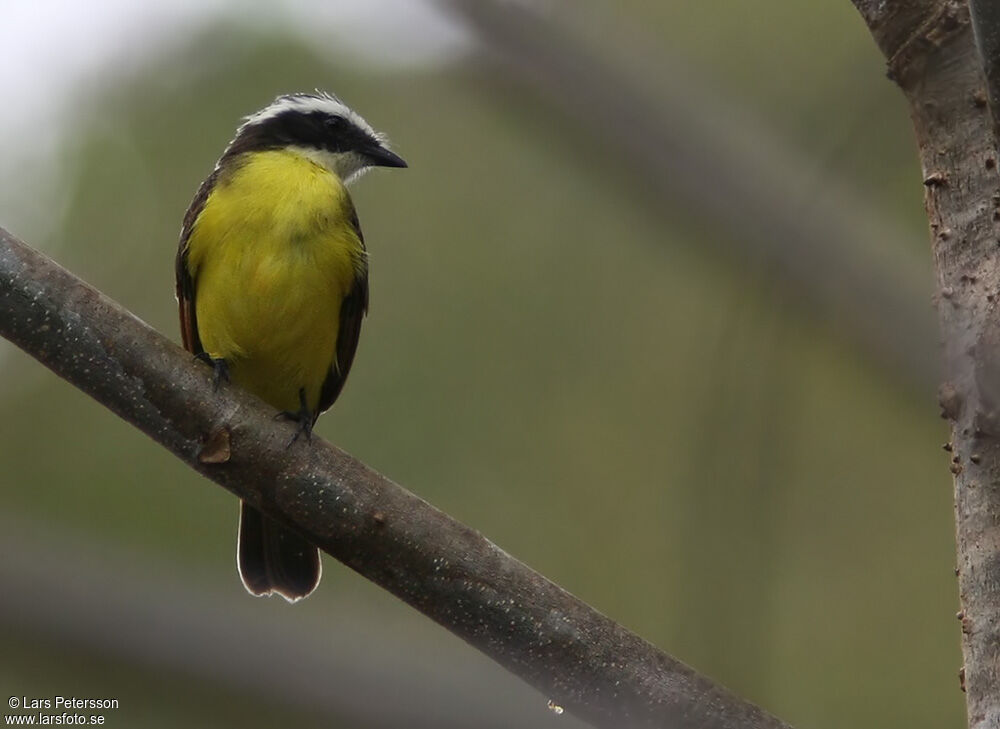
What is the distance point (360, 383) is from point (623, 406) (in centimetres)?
145

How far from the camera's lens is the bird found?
3980 millimetres

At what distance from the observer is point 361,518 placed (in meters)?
2.60

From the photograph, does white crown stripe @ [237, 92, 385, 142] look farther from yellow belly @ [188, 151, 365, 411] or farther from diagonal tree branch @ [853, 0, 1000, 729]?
diagonal tree branch @ [853, 0, 1000, 729]

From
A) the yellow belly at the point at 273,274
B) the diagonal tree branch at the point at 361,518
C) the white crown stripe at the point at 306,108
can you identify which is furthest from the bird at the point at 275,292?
the diagonal tree branch at the point at 361,518

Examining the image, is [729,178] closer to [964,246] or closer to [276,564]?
[964,246]

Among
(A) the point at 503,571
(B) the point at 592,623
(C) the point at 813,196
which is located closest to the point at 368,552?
(A) the point at 503,571

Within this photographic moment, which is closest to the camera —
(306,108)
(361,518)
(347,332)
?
(361,518)

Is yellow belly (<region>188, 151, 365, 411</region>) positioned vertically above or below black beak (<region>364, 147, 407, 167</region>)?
below

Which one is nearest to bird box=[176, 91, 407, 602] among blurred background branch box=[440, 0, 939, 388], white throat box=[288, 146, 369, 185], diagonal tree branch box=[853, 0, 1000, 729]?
white throat box=[288, 146, 369, 185]

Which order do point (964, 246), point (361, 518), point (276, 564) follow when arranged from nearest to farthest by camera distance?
point (964, 246) → point (361, 518) → point (276, 564)

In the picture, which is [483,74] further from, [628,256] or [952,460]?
[628,256]

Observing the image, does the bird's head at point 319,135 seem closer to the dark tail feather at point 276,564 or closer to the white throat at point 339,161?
the white throat at point 339,161

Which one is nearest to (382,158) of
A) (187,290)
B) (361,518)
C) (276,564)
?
(187,290)

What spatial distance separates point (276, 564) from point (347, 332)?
768mm
